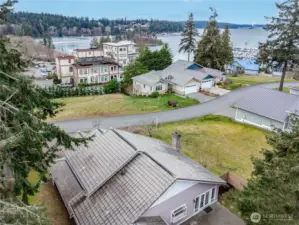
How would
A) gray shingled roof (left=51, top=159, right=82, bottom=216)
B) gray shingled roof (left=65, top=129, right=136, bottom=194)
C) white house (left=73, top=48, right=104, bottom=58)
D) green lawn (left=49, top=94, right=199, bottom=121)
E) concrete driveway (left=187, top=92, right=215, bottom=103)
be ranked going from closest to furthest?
gray shingled roof (left=65, top=129, right=136, bottom=194) < gray shingled roof (left=51, top=159, right=82, bottom=216) < green lawn (left=49, top=94, right=199, bottom=121) < concrete driveway (left=187, top=92, right=215, bottom=103) < white house (left=73, top=48, right=104, bottom=58)

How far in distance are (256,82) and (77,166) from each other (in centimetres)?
3769

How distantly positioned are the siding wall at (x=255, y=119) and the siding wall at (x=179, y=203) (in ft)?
44.2

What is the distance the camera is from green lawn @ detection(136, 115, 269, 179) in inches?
712

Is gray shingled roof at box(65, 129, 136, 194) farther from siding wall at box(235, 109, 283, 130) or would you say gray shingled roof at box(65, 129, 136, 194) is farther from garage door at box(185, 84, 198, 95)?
garage door at box(185, 84, 198, 95)

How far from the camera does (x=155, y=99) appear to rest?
1308 inches

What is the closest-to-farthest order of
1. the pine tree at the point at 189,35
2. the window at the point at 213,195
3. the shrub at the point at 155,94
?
the window at the point at 213,195, the shrub at the point at 155,94, the pine tree at the point at 189,35

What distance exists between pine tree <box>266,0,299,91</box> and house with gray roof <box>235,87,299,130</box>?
6.93 meters

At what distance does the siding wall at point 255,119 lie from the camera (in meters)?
23.6

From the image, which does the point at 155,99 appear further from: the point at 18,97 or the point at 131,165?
the point at 18,97

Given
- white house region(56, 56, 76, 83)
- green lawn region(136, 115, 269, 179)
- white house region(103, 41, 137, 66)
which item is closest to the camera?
green lawn region(136, 115, 269, 179)

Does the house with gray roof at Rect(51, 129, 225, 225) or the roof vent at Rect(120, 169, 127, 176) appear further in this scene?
the roof vent at Rect(120, 169, 127, 176)

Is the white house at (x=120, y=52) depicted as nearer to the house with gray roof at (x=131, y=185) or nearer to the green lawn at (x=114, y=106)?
the green lawn at (x=114, y=106)

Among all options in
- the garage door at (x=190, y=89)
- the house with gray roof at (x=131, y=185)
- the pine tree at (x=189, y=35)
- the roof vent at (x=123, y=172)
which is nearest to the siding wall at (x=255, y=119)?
the garage door at (x=190, y=89)

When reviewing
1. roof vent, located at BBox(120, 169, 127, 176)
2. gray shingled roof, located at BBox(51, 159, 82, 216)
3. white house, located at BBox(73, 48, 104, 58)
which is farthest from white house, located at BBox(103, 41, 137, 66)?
roof vent, located at BBox(120, 169, 127, 176)
